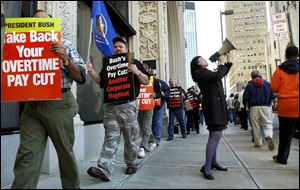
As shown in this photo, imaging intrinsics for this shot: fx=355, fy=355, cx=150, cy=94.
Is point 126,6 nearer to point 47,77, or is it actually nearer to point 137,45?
point 137,45

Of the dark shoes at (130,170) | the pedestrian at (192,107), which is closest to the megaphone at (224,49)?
the dark shoes at (130,170)

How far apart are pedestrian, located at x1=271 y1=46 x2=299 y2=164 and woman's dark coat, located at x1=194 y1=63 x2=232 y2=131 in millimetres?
891

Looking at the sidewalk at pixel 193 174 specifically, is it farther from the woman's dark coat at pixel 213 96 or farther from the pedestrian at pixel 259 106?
the pedestrian at pixel 259 106

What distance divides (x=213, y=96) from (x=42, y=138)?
2.61 m

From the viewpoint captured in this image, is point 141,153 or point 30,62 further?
point 141,153

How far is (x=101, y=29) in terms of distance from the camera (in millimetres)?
4961

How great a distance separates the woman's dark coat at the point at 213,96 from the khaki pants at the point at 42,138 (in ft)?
7.20

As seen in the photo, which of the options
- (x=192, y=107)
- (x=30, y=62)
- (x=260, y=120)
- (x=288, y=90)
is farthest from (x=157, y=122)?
(x=30, y=62)

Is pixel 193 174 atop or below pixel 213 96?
below

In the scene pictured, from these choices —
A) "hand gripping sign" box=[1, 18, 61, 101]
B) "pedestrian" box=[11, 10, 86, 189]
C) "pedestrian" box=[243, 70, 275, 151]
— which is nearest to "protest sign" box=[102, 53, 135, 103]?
"pedestrian" box=[11, 10, 86, 189]

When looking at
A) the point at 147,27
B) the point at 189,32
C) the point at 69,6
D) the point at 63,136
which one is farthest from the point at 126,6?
the point at 189,32

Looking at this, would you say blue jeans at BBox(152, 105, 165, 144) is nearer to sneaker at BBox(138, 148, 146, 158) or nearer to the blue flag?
sneaker at BBox(138, 148, 146, 158)

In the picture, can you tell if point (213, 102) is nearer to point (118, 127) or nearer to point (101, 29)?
point (118, 127)

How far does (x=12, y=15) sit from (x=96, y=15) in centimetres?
123
